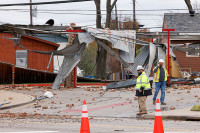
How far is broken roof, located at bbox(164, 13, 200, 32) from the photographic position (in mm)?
40094

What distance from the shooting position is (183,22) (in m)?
41.4

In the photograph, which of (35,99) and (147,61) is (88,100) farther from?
(147,61)

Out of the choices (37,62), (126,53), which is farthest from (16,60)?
(126,53)

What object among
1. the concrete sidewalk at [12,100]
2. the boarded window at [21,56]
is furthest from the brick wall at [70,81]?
the boarded window at [21,56]

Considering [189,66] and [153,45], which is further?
[189,66]

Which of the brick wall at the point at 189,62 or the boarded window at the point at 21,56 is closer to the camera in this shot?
the boarded window at the point at 21,56

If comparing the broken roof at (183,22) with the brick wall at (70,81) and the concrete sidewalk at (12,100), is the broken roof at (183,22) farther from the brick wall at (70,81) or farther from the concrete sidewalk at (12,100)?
the concrete sidewalk at (12,100)

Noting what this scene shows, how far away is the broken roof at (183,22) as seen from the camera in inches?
1578

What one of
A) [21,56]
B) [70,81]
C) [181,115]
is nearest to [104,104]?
[181,115]

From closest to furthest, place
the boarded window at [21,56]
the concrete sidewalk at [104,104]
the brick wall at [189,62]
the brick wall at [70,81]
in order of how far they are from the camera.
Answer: the concrete sidewalk at [104,104], the brick wall at [70,81], the boarded window at [21,56], the brick wall at [189,62]

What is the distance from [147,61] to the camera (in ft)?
86.8

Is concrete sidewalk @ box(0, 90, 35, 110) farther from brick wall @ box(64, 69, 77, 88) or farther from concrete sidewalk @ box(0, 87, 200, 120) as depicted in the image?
brick wall @ box(64, 69, 77, 88)

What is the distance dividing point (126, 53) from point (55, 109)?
30.6ft

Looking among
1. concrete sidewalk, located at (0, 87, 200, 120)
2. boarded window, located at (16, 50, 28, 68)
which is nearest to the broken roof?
boarded window, located at (16, 50, 28, 68)
